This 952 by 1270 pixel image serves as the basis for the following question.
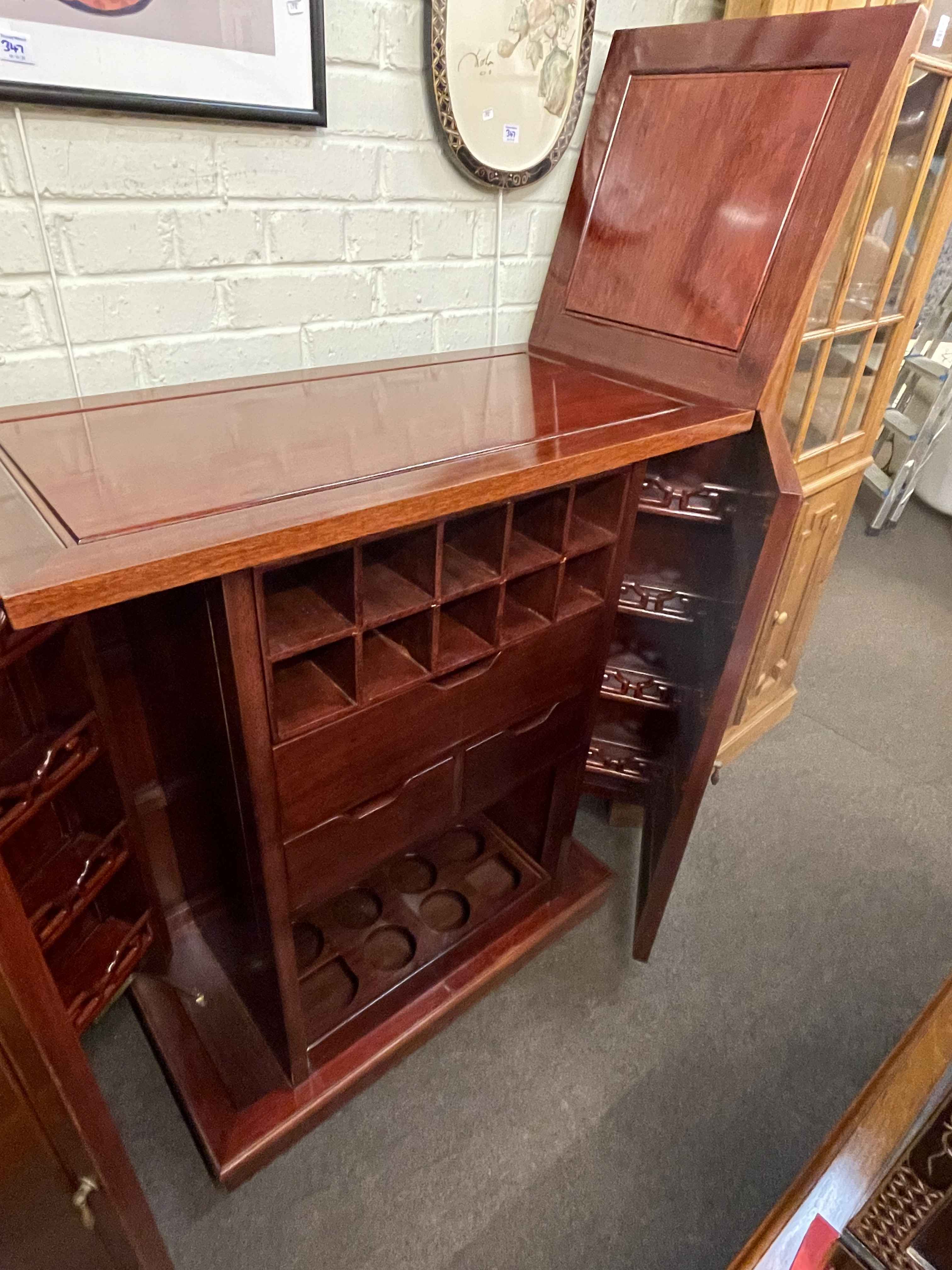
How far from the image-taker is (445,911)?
5.13ft

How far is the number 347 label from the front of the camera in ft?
2.56

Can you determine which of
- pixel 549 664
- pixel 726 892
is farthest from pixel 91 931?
pixel 726 892

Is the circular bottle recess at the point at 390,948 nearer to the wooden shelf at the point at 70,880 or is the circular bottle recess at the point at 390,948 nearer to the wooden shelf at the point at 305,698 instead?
the wooden shelf at the point at 70,880

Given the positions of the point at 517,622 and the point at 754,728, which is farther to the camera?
the point at 754,728

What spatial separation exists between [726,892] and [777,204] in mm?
1367

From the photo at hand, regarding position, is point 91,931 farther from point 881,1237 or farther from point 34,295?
point 881,1237

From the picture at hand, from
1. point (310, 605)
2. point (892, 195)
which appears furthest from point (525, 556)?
point (892, 195)

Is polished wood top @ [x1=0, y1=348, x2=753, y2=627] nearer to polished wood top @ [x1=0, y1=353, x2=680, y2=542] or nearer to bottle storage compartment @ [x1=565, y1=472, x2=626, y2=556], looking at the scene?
polished wood top @ [x1=0, y1=353, x2=680, y2=542]

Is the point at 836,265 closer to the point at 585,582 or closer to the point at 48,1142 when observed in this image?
the point at 585,582

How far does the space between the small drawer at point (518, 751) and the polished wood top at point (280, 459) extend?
47 cm

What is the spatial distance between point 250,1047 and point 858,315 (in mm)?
1801

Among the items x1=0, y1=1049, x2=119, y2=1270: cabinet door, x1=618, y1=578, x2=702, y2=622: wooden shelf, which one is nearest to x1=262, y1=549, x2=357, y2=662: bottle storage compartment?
x1=0, y1=1049, x2=119, y2=1270: cabinet door

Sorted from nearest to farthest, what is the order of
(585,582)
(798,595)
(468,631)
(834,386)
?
1. (468,631)
2. (585,582)
3. (834,386)
4. (798,595)

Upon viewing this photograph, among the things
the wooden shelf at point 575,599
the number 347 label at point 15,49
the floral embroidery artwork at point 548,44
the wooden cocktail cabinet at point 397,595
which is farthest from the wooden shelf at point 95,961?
the floral embroidery artwork at point 548,44
